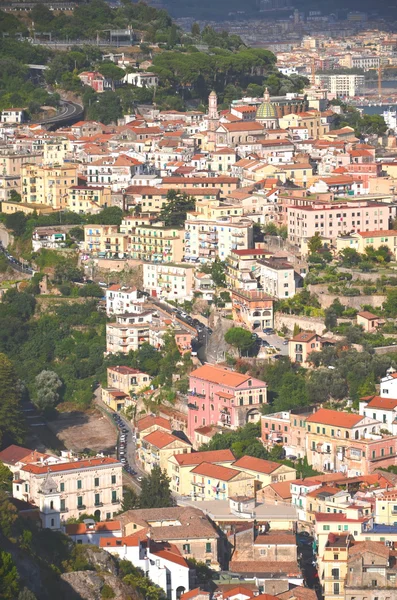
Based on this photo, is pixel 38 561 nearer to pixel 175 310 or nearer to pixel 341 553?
pixel 341 553

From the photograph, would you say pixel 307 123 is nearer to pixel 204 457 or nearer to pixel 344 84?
pixel 204 457

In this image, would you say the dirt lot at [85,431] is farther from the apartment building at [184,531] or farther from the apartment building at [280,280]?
the apartment building at [184,531]

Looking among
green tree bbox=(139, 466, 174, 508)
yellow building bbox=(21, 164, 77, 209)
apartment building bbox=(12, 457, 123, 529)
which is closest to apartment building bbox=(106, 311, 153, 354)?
yellow building bbox=(21, 164, 77, 209)

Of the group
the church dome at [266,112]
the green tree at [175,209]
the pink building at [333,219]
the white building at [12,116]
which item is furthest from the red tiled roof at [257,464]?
the white building at [12,116]

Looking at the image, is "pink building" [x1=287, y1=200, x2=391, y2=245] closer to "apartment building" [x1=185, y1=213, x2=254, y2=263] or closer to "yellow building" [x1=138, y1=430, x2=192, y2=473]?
"apartment building" [x1=185, y1=213, x2=254, y2=263]

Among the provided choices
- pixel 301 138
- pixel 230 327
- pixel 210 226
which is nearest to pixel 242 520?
pixel 230 327

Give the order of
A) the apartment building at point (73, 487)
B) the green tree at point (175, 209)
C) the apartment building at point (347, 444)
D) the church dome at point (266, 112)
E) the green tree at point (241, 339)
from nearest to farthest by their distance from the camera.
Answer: the apartment building at point (73, 487) < the apartment building at point (347, 444) < the green tree at point (241, 339) < the green tree at point (175, 209) < the church dome at point (266, 112)
